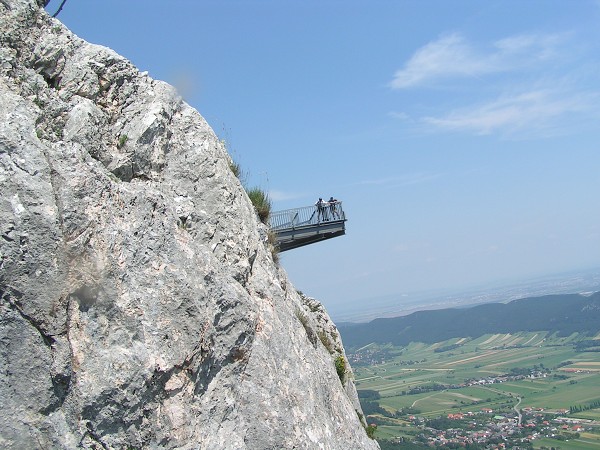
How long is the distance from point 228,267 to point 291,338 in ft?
6.24

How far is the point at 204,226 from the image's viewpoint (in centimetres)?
990

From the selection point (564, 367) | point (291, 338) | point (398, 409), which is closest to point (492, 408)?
point (398, 409)

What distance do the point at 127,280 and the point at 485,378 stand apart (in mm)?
140853

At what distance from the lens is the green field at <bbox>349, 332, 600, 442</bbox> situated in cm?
10450

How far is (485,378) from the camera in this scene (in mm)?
135250

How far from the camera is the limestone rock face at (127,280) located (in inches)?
275

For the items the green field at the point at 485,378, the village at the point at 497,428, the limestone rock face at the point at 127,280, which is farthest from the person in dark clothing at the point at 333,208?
the green field at the point at 485,378

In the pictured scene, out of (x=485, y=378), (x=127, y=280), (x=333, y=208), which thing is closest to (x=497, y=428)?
(x=485, y=378)

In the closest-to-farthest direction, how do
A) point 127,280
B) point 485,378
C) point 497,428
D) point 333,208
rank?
point 127,280 → point 333,208 → point 497,428 → point 485,378

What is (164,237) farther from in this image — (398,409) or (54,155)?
(398,409)

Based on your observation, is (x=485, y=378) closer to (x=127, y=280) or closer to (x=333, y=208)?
(x=333, y=208)

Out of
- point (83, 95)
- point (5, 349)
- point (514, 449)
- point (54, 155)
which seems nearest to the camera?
point (5, 349)

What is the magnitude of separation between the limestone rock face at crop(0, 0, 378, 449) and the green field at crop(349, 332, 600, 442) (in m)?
75.0

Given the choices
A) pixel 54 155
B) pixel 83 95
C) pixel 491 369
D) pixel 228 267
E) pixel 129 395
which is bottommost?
pixel 491 369
